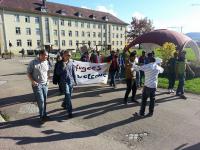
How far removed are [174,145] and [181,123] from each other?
1519 millimetres

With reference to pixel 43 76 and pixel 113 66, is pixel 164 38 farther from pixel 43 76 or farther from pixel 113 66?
pixel 43 76

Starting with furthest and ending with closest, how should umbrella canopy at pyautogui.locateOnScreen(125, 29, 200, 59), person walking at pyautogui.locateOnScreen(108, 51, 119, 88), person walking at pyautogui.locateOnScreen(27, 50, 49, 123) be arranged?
umbrella canopy at pyautogui.locateOnScreen(125, 29, 200, 59), person walking at pyautogui.locateOnScreen(108, 51, 119, 88), person walking at pyautogui.locateOnScreen(27, 50, 49, 123)

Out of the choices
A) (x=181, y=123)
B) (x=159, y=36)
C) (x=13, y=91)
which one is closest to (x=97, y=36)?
(x=159, y=36)

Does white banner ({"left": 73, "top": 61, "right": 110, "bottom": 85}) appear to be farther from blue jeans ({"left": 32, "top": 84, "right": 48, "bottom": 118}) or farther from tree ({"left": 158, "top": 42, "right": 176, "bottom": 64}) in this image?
tree ({"left": 158, "top": 42, "right": 176, "bottom": 64})

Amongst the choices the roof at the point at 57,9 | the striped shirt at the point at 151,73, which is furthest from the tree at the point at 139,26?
the striped shirt at the point at 151,73

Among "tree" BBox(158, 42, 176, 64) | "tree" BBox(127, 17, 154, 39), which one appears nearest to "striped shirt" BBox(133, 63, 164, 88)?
"tree" BBox(158, 42, 176, 64)

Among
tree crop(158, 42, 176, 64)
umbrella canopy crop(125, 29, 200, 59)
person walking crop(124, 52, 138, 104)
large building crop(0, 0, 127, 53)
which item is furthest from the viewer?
large building crop(0, 0, 127, 53)

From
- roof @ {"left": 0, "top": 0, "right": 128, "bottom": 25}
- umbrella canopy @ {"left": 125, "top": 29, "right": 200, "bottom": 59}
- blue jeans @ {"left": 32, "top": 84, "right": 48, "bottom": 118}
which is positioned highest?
roof @ {"left": 0, "top": 0, "right": 128, "bottom": 25}

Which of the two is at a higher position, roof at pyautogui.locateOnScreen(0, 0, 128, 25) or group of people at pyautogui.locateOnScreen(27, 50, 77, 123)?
roof at pyautogui.locateOnScreen(0, 0, 128, 25)

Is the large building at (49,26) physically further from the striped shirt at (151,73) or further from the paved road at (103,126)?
the striped shirt at (151,73)

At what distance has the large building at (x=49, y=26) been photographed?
56844mm

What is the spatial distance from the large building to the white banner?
121ft

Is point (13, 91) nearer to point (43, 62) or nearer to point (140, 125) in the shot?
point (43, 62)

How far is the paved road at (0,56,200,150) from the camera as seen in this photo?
18.7ft
